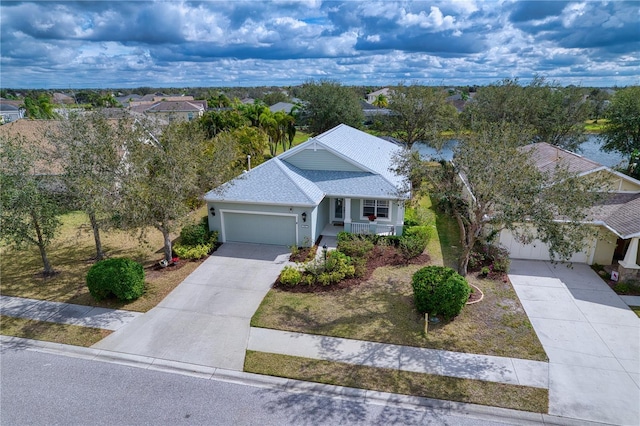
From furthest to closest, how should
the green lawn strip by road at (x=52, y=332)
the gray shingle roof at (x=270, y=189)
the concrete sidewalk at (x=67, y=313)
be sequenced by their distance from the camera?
1. the gray shingle roof at (x=270, y=189)
2. the concrete sidewalk at (x=67, y=313)
3. the green lawn strip by road at (x=52, y=332)

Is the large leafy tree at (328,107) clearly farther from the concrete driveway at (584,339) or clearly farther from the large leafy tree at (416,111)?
the concrete driveway at (584,339)

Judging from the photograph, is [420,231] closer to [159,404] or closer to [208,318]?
[208,318]

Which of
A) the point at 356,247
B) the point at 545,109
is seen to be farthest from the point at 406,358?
the point at 545,109

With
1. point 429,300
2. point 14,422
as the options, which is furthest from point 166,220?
point 429,300

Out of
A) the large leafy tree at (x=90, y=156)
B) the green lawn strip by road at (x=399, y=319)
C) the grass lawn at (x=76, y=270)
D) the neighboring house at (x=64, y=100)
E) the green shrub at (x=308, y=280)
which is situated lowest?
the grass lawn at (x=76, y=270)

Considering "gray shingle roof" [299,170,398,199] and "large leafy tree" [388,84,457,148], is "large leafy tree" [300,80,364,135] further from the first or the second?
"gray shingle roof" [299,170,398,199]

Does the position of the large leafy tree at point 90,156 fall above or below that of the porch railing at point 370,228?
above

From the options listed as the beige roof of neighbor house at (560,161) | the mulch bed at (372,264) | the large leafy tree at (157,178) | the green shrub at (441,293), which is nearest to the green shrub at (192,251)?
the large leafy tree at (157,178)
